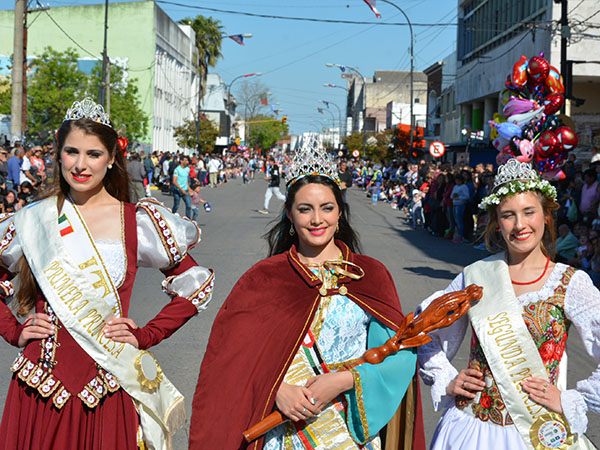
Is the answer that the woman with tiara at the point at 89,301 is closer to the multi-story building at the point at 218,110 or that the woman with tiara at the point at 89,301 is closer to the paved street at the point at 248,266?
A: the paved street at the point at 248,266

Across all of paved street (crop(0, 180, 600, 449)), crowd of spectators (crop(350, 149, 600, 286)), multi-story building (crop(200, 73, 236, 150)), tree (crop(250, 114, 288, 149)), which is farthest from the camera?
tree (crop(250, 114, 288, 149))

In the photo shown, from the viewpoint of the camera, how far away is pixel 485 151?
2883 cm

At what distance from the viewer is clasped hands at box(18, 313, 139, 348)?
3.26m

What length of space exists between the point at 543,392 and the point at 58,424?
1.87 meters

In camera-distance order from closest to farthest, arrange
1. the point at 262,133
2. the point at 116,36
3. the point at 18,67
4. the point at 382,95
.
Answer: the point at 18,67, the point at 116,36, the point at 382,95, the point at 262,133

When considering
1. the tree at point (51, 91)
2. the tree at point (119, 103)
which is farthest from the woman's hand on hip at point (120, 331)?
the tree at point (119, 103)

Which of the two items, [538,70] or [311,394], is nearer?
[311,394]

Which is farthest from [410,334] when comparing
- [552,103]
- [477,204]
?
[477,204]

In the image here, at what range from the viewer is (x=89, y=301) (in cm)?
331

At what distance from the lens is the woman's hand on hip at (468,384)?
3.35 metres

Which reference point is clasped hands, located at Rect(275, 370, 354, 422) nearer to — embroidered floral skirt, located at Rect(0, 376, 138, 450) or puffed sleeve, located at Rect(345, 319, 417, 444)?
puffed sleeve, located at Rect(345, 319, 417, 444)

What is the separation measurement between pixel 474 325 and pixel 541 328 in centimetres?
26

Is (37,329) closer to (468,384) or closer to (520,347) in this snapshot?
(468,384)

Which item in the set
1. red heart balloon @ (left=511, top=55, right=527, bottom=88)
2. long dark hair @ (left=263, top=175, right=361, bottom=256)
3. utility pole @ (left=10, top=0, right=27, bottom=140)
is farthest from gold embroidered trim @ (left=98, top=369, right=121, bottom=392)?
utility pole @ (left=10, top=0, right=27, bottom=140)
